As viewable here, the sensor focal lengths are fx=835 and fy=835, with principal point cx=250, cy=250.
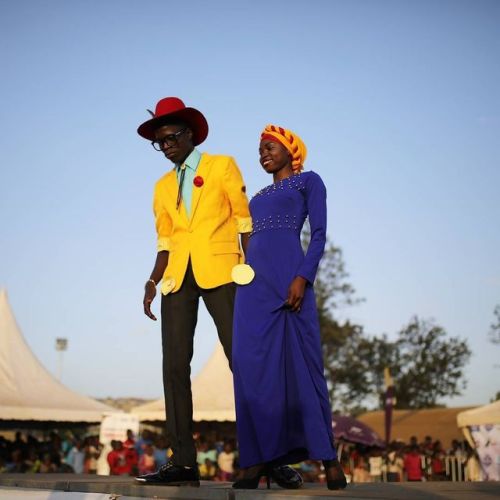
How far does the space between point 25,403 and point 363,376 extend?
4119 cm

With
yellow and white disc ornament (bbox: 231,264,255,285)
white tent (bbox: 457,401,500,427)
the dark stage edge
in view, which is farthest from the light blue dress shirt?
white tent (bbox: 457,401,500,427)

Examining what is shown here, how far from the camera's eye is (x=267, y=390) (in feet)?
14.3

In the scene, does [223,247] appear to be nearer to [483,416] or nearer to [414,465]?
[414,465]

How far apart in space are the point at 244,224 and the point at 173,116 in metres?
0.82

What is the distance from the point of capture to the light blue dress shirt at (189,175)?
4.98 meters

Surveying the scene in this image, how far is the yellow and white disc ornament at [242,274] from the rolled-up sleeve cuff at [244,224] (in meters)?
0.29

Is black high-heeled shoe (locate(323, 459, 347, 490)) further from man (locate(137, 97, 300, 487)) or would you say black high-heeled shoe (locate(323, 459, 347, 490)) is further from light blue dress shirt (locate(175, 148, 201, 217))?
light blue dress shirt (locate(175, 148, 201, 217))

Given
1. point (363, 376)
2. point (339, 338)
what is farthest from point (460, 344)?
point (339, 338)

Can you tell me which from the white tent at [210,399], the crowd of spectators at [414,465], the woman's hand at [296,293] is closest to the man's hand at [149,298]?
the woman's hand at [296,293]

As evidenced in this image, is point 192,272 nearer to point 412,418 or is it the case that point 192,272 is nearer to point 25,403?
point 25,403

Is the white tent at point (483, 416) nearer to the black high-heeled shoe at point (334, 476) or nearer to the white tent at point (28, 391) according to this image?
the white tent at point (28, 391)

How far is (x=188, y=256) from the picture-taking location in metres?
4.84

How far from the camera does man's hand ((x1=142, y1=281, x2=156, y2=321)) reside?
16.7 ft

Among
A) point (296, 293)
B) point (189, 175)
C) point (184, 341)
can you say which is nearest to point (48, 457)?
point (184, 341)
